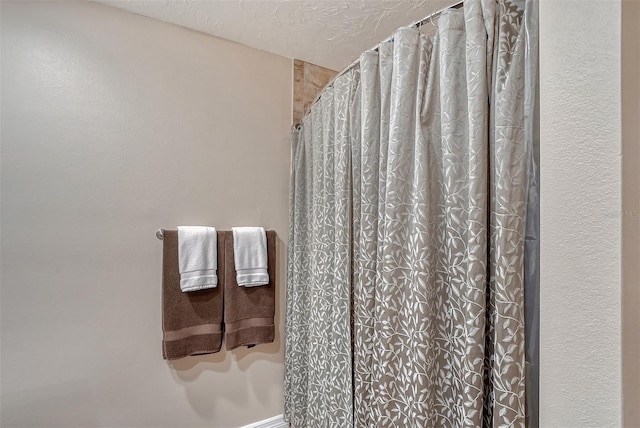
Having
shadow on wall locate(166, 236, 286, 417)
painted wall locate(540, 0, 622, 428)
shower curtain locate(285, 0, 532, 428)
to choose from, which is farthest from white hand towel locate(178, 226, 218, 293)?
painted wall locate(540, 0, 622, 428)

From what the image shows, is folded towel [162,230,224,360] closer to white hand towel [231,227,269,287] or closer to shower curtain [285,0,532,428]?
white hand towel [231,227,269,287]

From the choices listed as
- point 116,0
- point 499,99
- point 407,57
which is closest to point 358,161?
point 407,57

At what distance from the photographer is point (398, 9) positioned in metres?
1.46

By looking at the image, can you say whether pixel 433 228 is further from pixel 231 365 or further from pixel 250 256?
pixel 231 365

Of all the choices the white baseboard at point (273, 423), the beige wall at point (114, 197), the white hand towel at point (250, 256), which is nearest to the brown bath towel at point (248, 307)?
the white hand towel at point (250, 256)

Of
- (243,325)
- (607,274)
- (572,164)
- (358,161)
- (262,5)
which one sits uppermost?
(262,5)

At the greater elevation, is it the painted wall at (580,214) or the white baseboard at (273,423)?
the painted wall at (580,214)

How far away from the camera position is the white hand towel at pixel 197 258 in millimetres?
1492

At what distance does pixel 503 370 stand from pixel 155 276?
1571mm

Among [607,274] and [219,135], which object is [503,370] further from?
[219,135]

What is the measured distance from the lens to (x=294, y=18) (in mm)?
1528

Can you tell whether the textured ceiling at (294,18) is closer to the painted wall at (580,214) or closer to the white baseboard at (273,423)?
the painted wall at (580,214)

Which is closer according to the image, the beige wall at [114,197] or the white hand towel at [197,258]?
the beige wall at [114,197]

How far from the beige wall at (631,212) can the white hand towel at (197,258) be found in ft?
5.02
